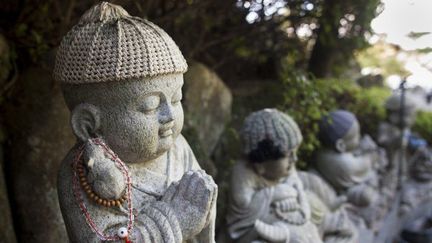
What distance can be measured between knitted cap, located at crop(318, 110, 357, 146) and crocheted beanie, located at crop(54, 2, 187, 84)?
8.94 ft

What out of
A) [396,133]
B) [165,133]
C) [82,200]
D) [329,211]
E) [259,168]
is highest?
[165,133]

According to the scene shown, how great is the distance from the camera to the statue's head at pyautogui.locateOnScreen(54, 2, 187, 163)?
8.14 feet

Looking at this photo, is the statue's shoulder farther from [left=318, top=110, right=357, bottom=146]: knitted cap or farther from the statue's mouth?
[left=318, top=110, right=357, bottom=146]: knitted cap

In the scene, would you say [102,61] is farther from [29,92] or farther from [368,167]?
[368,167]

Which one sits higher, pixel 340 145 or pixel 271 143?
pixel 271 143

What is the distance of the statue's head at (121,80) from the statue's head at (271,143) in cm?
128

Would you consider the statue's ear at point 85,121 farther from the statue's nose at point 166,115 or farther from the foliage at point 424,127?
the foliage at point 424,127

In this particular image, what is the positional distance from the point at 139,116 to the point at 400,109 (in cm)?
425

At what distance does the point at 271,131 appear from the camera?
381cm

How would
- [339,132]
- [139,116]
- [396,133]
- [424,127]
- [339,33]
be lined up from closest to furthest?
[139,116]
[339,132]
[339,33]
[396,133]
[424,127]

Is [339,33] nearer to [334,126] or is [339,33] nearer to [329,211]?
[334,126]

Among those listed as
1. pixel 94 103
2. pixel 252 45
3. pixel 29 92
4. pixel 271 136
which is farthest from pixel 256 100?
pixel 94 103

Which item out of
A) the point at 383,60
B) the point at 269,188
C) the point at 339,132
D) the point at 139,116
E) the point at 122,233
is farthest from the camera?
the point at 383,60

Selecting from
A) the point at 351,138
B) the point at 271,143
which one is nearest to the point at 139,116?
the point at 271,143
